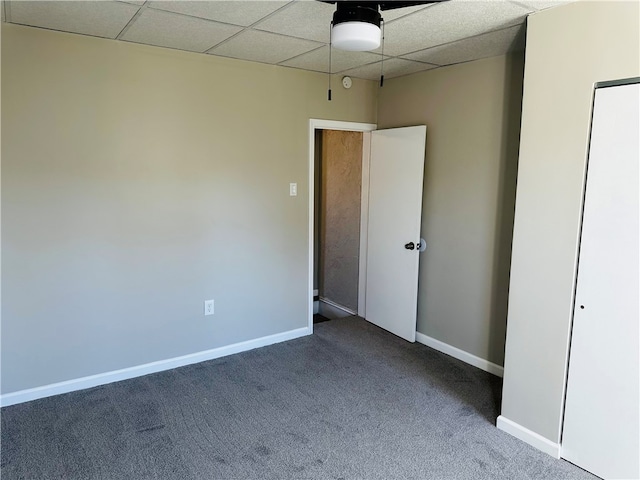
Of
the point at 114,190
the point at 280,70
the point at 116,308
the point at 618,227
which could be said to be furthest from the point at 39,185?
the point at 618,227

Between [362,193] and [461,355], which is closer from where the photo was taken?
[461,355]

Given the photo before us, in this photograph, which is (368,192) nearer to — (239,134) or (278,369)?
(239,134)

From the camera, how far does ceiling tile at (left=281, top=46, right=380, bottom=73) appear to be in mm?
3260

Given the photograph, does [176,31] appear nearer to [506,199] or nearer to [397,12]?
[397,12]

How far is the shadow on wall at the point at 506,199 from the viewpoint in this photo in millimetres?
3151

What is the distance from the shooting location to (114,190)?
3.10 metres

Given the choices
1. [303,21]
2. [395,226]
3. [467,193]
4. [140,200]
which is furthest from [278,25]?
[395,226]

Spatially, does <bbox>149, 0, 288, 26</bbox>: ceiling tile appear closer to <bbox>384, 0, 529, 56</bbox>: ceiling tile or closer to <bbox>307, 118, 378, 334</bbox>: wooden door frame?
<bbox>384, 0, 529, 56</bbox>: ceiling tile

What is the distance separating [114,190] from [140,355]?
1.24m

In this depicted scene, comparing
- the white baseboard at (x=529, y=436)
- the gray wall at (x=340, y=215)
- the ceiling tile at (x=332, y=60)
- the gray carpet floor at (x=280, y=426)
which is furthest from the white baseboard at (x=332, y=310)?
the ceiling tile at (x=332, y=60)

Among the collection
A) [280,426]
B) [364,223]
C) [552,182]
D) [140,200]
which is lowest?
[280,426]

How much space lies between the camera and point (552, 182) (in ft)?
7.75

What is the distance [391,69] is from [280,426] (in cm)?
289

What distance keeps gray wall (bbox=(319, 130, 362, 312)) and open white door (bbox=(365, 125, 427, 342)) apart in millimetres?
448
